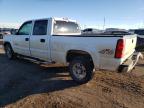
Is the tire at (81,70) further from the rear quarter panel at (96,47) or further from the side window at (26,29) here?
the side window at (26,29)

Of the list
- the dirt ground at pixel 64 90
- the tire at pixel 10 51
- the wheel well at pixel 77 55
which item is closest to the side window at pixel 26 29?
the tire at pixel 10 51

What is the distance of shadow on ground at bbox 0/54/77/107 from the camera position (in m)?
5.70

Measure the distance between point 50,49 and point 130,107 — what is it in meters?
3.43

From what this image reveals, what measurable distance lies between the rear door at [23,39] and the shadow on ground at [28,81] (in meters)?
0.71

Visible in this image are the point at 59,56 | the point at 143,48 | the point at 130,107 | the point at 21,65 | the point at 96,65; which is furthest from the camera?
the point at 143,48

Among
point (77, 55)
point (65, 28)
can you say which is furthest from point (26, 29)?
point (77, 55)

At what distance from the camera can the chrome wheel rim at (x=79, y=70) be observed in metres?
6.32

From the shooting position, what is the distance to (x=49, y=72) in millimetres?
7855

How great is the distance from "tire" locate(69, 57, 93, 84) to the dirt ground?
21 centimetres

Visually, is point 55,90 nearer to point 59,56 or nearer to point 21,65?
point 59,56

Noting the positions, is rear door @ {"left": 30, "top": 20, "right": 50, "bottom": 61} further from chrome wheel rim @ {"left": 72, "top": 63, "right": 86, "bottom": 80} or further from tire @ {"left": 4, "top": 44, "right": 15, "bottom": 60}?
tire @ {"left": 4, "top": 44, "right": 15, "bottom": 60}

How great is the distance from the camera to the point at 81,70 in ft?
21.0

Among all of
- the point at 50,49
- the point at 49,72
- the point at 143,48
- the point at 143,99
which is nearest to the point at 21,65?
the point at 49,72

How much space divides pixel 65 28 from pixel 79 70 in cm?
222
